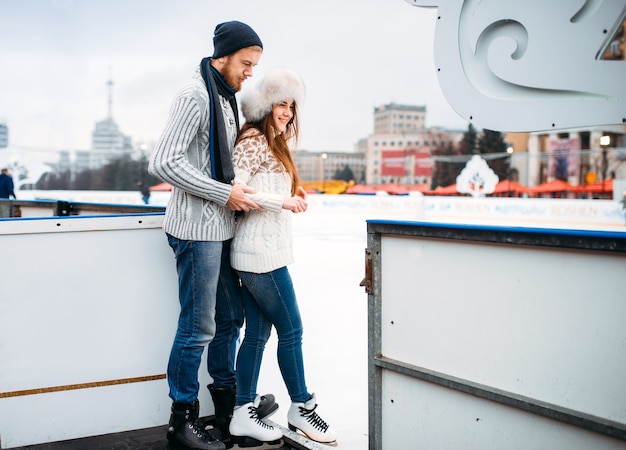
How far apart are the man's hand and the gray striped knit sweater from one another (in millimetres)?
22

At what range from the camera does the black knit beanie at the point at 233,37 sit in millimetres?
1899

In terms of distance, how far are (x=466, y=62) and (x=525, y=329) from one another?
0.90m

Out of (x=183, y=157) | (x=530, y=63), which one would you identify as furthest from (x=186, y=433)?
(x=530, y=63)

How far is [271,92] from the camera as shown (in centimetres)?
202

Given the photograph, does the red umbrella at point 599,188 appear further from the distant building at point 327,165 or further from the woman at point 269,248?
the woman at point 269,248

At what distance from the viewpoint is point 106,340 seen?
7.07 ft

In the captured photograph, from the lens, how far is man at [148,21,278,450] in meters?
1.86

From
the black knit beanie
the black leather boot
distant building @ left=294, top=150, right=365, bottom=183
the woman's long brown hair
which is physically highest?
distant building @ left=294, top=150, right=365, bottom=183

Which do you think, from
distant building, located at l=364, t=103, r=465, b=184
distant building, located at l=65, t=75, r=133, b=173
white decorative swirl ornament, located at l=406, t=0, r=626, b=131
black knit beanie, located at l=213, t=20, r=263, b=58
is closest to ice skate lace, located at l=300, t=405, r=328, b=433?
white decorative swirl ornament, located at l=406, t=0, r=626, b=131

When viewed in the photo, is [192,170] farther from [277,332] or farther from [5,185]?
[5,185]

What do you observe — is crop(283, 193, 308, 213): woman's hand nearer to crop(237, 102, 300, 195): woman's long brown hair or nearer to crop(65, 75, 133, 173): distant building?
crop(237, 102, 300, 195): woman's long brown hair

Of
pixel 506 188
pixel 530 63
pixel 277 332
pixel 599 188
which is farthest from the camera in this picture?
pixel 506 188

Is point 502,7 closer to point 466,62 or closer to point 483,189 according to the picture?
point 466,62

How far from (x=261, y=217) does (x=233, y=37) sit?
0.60 meters
